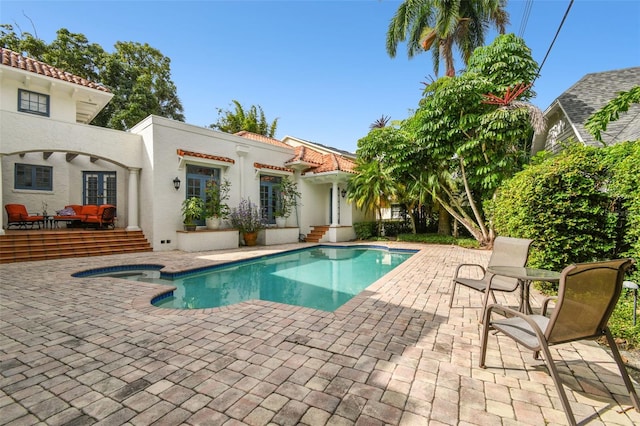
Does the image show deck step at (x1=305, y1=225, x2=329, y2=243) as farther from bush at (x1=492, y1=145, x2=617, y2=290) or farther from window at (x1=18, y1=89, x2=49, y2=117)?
window at (x1=18, y1=89, x2=49, y2=117)

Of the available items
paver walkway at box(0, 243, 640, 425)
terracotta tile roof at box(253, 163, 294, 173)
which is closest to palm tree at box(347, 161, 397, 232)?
terracotta tile roof at box(253, 163, 294, 173)

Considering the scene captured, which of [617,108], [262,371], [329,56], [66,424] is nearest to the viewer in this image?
[66,424]

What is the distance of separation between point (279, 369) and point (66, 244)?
10.9 metres

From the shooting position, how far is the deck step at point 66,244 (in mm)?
8516

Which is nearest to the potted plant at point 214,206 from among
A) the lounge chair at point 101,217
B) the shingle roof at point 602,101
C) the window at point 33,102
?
the lounge chair at point 101,217

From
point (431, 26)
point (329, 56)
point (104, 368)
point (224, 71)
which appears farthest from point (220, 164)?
point (431, 26)

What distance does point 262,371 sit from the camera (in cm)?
260

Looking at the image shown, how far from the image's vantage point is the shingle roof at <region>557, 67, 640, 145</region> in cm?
841

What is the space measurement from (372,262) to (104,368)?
28.3 ft

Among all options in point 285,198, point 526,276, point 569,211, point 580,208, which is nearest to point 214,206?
point 285,198

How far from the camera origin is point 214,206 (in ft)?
38.9

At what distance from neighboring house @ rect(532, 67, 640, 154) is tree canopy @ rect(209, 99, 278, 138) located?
21.5 meters

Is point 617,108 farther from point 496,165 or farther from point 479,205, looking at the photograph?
point 479,205

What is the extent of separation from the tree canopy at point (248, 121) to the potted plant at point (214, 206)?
1480 cm
